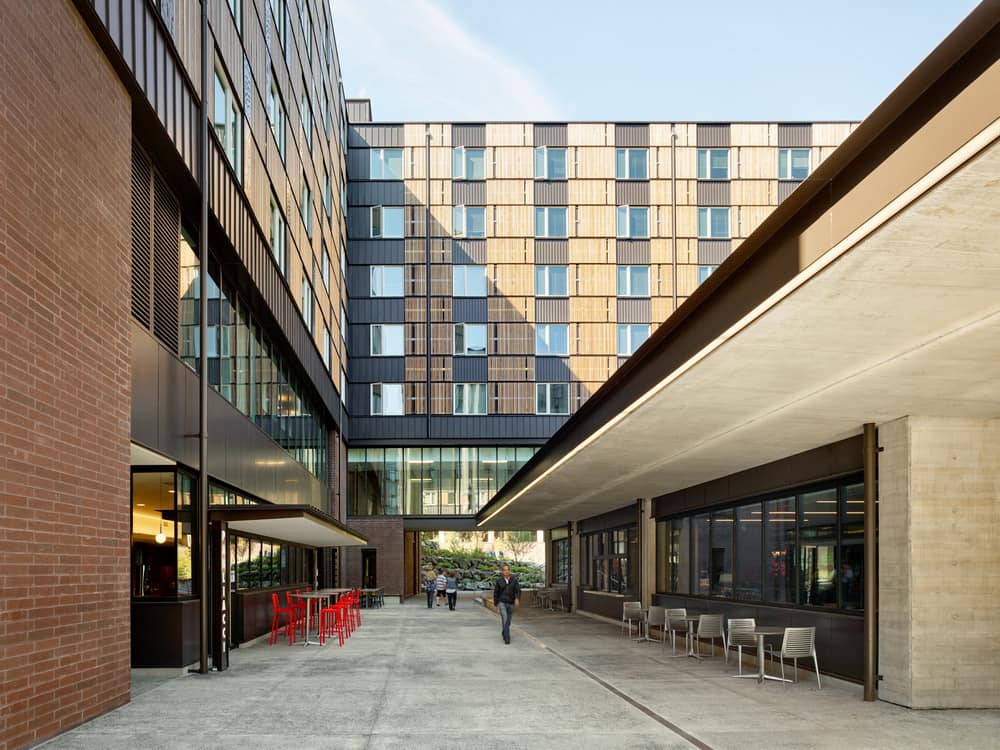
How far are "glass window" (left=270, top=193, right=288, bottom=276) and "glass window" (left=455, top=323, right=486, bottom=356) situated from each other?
21.9m

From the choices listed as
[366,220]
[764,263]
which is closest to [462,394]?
[366,220]

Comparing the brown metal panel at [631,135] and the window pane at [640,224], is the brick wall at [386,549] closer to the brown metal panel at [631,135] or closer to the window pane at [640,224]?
the window pane at [640,224]

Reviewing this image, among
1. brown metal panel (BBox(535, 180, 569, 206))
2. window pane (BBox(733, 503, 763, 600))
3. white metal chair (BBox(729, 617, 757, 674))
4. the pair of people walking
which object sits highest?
brown metal panel (BBox(535, 180, 569, 206))

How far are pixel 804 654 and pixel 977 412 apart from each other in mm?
4170

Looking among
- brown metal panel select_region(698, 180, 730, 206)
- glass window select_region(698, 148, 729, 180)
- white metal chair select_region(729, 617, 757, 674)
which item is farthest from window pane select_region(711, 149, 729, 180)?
white metal chair select_region(729, 617, 757, 674)

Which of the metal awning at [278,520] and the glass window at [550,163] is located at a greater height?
the glass window at [550,163]

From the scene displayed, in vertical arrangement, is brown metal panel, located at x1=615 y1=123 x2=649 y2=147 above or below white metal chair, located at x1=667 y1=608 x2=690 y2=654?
above

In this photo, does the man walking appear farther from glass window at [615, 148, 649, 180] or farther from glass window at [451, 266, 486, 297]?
glass window at [615, 148, 649, 180]

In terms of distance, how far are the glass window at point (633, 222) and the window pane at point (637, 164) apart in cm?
145

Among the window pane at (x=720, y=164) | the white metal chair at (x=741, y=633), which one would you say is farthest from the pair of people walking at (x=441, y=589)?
the white metal chair at (x=741, y=633)

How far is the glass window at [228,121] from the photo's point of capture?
59.2ft

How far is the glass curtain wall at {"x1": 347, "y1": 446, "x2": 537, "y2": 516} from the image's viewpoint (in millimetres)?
47469

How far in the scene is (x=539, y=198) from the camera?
48344 millimetres

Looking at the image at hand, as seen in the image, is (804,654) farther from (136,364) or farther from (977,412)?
(136,364)
